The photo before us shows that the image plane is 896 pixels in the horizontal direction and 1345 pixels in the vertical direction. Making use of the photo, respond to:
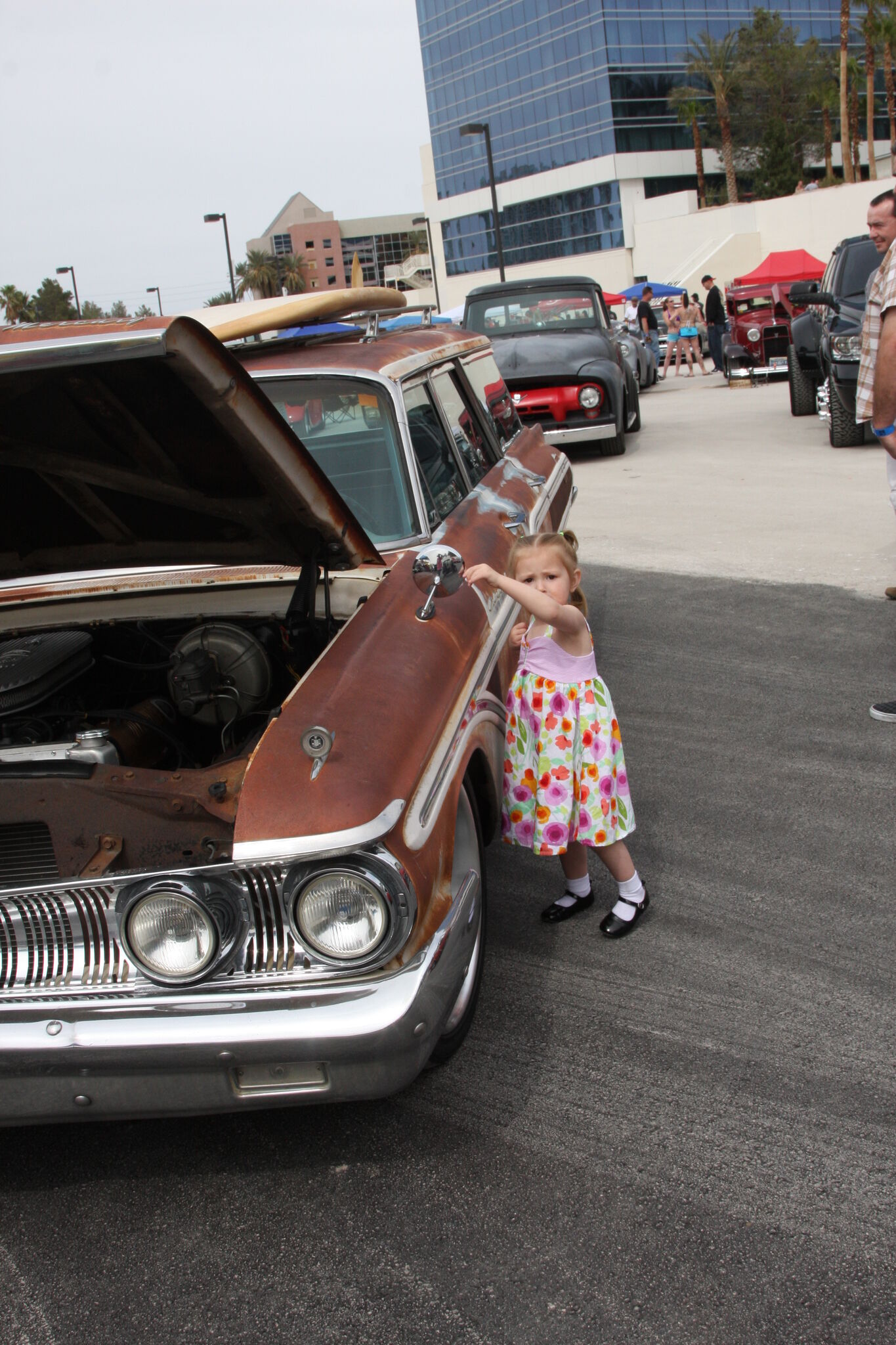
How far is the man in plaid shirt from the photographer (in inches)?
180

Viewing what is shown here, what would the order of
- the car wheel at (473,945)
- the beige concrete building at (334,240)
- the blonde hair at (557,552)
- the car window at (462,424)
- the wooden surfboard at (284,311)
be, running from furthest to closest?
the beige concrete building at (334,240), the car window at (462,424), the wooden surfboard at (284,311), the blonde hair at (557,552), the car wheel at (473,945)

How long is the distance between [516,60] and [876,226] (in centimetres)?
7459

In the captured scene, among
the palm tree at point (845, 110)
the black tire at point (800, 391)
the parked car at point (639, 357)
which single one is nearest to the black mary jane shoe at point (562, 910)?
the black tire at point (800, 391)

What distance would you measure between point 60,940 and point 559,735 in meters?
1.43

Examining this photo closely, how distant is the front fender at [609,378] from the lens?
12.0m

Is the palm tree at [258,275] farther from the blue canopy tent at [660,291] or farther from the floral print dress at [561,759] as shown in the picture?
the floral print dress at [561,759]

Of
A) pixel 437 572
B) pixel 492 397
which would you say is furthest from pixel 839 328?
pixel 437 572

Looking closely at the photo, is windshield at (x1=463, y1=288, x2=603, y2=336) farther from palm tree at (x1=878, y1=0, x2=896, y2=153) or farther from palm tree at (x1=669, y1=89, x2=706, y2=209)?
palm tree at (x1=669, y1=89, x2=706, y2=209)

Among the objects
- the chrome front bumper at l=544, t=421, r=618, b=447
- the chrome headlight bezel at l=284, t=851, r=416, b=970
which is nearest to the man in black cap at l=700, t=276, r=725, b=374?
the chrome front bumper at l=544, t=421, r=618, b=447

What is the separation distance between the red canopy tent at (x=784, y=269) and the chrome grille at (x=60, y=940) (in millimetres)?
25750

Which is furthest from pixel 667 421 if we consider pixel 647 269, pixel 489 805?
pixel 647 269

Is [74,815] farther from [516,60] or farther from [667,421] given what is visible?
[516,60]

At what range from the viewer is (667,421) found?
1577 cm

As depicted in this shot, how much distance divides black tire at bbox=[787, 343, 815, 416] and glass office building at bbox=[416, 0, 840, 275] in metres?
52.8
